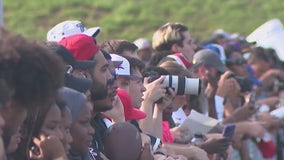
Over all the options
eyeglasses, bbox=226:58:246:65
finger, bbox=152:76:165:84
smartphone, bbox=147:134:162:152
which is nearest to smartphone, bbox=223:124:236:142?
finger, bbox=152:76:165:84

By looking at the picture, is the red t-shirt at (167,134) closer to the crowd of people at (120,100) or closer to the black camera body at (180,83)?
the crowd of people at (120,100)

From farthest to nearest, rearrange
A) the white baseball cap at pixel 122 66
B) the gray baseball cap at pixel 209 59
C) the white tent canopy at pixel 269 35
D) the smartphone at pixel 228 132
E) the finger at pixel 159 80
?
the white tent canopy at pixel 269 35 → the gray baseball cap at pixel 209 59 → the smartphone at pixel 228 132 → the finger at pixel 159 80 → the white baseball cap at pixel 122 66

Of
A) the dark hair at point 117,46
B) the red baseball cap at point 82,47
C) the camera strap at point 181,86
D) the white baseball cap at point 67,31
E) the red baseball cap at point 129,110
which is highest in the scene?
the red baseball cap at point 82,47

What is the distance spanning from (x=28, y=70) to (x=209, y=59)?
20.6 feet

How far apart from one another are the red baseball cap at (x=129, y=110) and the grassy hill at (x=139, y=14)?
20698mm

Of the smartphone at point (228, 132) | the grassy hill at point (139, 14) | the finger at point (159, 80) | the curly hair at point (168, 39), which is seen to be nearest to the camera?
the finger at point (159, 80)

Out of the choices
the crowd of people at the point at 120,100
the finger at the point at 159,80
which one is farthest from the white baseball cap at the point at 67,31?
the finger at the point at 159,80

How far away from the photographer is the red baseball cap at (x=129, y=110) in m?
7.38

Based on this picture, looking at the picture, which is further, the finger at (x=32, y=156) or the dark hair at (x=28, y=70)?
the finger at (x=32, y=156)

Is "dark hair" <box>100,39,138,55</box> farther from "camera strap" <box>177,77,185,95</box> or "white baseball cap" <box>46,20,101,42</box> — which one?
"white baseball cap" <box>46,20,101,42</box>

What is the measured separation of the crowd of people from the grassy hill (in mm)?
15366

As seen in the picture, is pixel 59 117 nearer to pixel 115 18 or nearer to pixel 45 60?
pixel 45 60

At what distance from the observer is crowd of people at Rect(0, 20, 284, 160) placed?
197 inches

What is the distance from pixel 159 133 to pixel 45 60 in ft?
9.89
